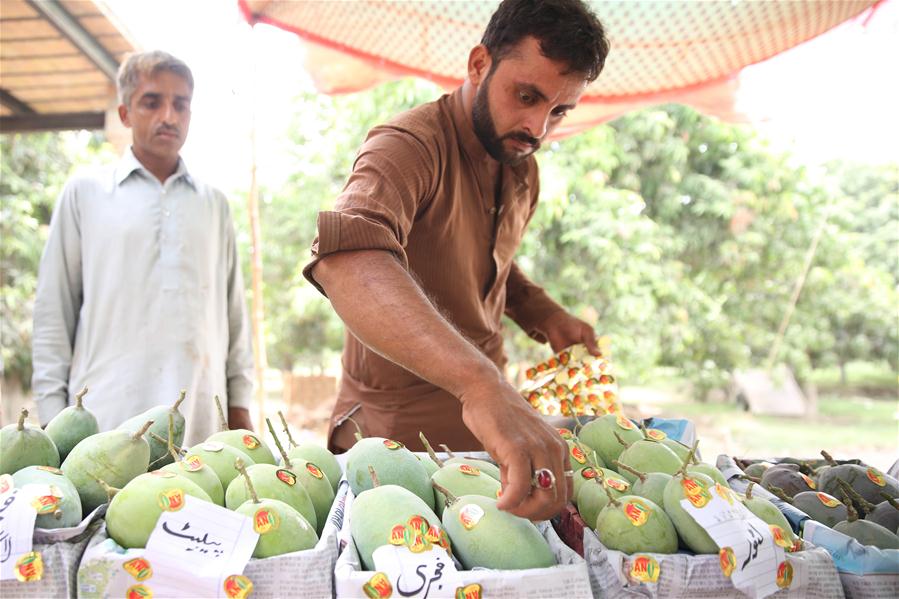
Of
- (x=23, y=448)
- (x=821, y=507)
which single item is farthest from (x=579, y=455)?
(x=23, y=448)

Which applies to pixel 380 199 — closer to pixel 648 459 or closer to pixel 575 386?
pixel 648 459

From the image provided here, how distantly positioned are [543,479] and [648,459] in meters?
0.45

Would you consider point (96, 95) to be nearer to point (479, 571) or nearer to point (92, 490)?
point (92, 490)

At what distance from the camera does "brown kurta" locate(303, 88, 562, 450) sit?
4.77ft

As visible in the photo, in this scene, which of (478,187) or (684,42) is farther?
(684,42)

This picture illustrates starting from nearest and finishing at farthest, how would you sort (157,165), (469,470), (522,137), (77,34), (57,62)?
(469,470), (522,137), (157,165), (77,34), (57,62)

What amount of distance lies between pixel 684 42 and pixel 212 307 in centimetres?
206

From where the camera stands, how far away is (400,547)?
978 millimetres

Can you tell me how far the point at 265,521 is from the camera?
3.26 feet

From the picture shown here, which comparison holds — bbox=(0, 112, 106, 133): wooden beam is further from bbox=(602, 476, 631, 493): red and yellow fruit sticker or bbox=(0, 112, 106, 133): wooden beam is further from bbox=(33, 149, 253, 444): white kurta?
bbox=(602, 476, 631, 493): red and yellow fruit sticker

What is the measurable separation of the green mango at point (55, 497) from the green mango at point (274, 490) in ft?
0.73

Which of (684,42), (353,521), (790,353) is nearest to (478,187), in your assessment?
(353,521)

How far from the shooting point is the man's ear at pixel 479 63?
5.32 ft

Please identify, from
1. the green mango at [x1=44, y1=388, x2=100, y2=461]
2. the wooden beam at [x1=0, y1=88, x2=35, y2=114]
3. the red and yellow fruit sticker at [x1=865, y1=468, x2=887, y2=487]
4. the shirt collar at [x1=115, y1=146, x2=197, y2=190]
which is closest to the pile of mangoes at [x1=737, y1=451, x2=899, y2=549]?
the red and yellow fruit sticker at [x1=865, y1=468, x2=887, y2=487]
